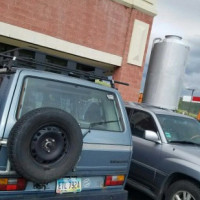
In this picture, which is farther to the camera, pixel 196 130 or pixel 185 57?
pixel 185 57

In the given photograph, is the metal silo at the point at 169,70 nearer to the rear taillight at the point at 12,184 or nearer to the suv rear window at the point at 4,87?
the suv rear window at the point at 4,87

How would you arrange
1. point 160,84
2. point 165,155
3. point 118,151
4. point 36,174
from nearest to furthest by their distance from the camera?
point 36,174 < point 118,151 < point 165,155 < point 160,84

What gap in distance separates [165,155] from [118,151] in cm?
151

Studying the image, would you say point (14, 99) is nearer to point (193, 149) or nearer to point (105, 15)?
point (193, 149)

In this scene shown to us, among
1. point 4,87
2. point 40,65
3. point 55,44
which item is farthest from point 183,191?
point 55,44

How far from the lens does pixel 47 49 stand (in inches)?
444

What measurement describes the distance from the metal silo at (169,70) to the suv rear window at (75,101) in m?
6.76

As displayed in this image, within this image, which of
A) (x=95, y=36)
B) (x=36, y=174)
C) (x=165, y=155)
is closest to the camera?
(x=36, y=174)

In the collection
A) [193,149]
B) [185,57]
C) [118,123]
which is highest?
[185,57]

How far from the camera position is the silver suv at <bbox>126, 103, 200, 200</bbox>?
14.4ft

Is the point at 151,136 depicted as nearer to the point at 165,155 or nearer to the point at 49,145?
the point at 165,155

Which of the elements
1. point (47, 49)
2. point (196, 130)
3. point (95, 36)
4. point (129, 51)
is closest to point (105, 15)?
point (95, 36)

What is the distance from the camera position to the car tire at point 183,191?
13.7 feet

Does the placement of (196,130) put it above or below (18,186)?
above
